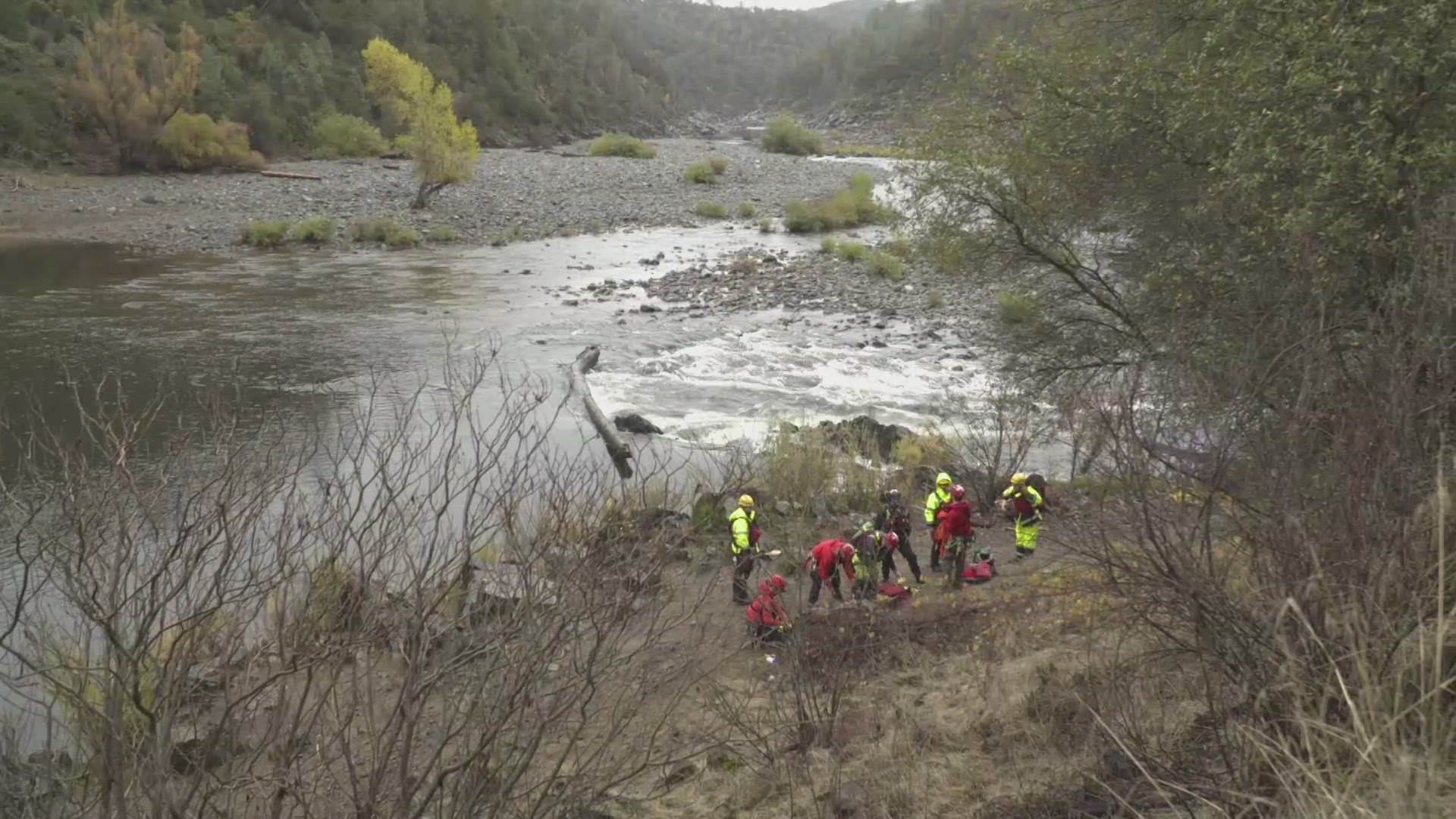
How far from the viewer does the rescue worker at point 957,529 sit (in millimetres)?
9680

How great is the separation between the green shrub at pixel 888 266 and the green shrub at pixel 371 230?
14.9m

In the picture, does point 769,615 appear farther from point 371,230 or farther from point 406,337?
point 371,230

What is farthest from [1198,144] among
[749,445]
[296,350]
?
[296,350]

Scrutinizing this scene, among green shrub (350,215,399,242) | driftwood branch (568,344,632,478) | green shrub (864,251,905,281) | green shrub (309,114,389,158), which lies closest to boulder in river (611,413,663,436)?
driftwood branch (568,344,632,478)

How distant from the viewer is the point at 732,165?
55812 millimetres

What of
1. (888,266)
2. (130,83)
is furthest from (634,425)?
(130,83)

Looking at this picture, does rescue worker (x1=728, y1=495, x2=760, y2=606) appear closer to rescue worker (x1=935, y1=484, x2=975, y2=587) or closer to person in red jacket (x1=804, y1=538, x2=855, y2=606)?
person in red jacket (x1=804, y1=538, x2=855, y2=606)

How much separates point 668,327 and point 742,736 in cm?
1453

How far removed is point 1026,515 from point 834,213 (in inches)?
1032

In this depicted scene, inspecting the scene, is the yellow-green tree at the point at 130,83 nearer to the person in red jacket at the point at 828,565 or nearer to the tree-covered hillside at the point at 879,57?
the person in red jacket at the point at 828,565

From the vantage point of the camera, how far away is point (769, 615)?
7.88 metres

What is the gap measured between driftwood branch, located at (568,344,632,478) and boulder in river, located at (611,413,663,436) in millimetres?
211

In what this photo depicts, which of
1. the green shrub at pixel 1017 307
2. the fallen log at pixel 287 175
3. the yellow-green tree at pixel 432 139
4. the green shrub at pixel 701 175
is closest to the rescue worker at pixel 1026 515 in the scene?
the green shrub at pixel 1017 307

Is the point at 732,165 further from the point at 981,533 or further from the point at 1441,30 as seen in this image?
the point at 1441,30
